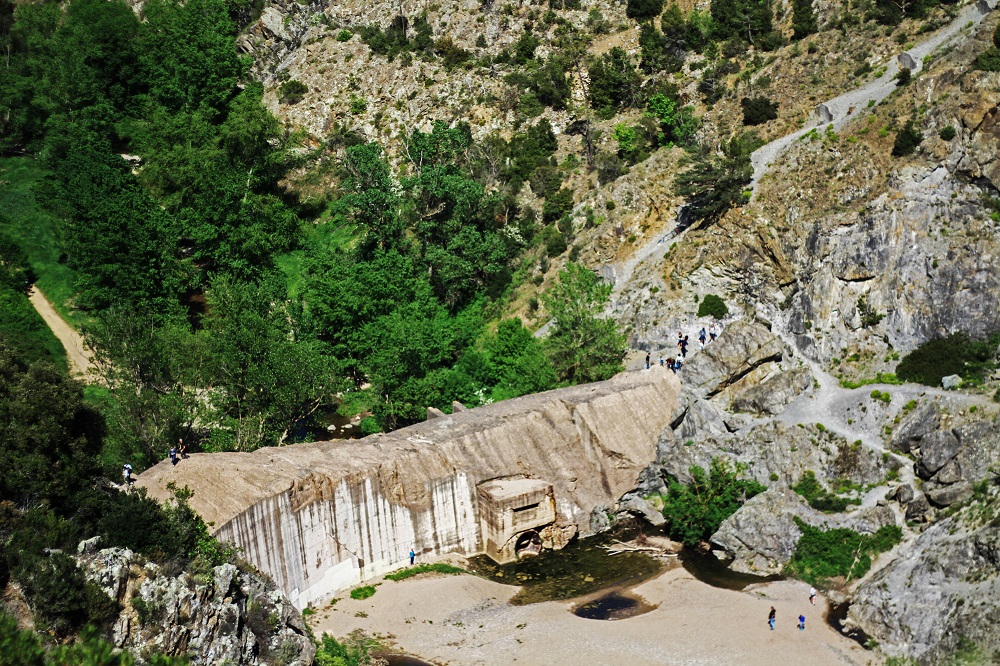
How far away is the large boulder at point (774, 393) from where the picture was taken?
6259cm

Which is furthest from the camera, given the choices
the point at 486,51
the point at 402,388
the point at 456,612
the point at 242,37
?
the point at 242,37

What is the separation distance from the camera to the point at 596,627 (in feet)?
163

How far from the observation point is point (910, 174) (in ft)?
225

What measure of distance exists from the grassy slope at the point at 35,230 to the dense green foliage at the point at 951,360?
Result: 6486 cm

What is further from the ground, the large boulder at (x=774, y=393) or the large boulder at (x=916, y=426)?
the large boulder at (x=774, y=393)

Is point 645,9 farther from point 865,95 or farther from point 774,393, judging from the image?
point 774,393

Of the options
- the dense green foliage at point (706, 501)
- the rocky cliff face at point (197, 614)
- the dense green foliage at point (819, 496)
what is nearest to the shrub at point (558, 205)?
the dense green foliage at point (706, 501)

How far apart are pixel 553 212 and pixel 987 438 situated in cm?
4397

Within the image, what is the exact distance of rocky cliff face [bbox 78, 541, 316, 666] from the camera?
38.2 metres

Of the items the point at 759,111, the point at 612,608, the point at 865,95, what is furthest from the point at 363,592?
the point at 865,95

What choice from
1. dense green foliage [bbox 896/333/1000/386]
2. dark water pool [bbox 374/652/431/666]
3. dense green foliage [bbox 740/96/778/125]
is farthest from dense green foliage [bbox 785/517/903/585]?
dense green foliage [bbox 740/96/778/125]

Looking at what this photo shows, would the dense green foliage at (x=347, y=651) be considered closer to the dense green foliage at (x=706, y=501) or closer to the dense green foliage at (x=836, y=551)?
the dense green foliage at (x=706, y=501)

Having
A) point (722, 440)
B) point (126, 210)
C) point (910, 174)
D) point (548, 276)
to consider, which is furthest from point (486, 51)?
point (722, 440)

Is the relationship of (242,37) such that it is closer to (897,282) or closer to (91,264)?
(91,264)
